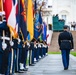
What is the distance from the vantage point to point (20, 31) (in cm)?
1662

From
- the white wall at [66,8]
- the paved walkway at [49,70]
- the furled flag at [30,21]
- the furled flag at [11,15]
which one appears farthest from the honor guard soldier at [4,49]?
the white wall at [66,8]

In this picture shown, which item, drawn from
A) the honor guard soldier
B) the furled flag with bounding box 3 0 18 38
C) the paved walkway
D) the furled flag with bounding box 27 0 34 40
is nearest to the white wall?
the paved walkway

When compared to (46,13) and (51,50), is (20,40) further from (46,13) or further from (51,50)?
(46,13)

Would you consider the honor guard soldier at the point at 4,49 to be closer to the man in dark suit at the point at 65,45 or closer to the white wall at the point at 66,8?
the man in dark suit at the point at 65,45

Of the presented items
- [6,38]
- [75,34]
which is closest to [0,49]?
[6,38]

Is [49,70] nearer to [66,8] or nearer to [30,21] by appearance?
[30,21]

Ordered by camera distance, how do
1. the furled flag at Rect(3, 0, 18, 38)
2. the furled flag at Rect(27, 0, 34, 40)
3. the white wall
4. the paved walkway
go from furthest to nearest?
the white wall, the furled flag at Rect(27, 0, 34, 40), the paved walkway, the furled flag at Rect(3, 0, 18, 38)

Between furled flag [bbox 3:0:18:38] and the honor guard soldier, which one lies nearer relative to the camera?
the honor guard soldier

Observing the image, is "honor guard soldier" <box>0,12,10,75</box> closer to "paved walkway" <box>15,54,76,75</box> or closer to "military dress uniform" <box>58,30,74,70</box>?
"paved walkway" <box>15,54,76,75</box>

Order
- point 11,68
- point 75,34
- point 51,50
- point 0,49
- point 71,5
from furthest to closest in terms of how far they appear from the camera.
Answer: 1. point 71,5
2. point 75,34
3. point 51,50
4. point 11,68
5. point 0,49

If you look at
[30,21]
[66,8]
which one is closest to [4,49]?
[30,21]

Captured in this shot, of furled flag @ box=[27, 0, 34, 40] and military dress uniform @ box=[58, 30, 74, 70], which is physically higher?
furled flag @ box=[27, 0, 34, 40]

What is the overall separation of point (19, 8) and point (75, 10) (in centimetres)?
6708

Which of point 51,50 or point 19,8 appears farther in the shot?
point 51,50
